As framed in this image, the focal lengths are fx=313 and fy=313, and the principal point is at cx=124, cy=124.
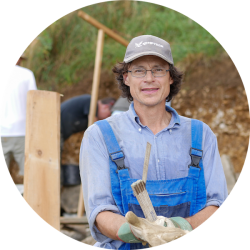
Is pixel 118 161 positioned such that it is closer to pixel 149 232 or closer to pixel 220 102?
pixel 149 232

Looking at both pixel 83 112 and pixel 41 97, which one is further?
pixel 83 112

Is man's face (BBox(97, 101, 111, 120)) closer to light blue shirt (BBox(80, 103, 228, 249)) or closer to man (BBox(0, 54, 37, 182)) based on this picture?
man (BBox(0, 54, 37, 182))

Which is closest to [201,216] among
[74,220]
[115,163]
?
[115,163]

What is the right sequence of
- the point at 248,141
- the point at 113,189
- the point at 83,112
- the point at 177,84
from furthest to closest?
the point at 248,141 → the point at 83,112 → the point at 177,84 → the point at 113,189

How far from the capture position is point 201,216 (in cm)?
160

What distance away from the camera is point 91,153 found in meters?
1.61

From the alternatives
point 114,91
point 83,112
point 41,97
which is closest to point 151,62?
point 41,97

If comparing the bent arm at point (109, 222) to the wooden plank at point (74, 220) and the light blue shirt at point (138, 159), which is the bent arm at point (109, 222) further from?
the wooden plank at point (74, 220)

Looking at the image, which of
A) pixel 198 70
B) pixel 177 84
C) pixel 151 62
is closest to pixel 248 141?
pixel 198 70

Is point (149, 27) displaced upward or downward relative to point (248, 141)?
upward

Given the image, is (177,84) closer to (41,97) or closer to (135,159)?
(135,159)

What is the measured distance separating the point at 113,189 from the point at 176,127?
1.70ft

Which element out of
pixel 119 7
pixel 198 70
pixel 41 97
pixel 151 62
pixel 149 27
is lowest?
pixel 41 97

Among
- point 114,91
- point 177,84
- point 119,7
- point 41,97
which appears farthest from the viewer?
point 119,7
